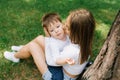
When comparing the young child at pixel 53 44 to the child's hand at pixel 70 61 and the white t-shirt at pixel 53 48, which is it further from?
the child's hand at pixel 70 61

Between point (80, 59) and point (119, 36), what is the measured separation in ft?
2.24

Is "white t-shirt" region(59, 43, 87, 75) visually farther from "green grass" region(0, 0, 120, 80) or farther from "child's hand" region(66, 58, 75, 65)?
"green grass" region(0, 0, 120, 80)

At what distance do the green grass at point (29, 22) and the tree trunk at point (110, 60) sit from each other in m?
1.13

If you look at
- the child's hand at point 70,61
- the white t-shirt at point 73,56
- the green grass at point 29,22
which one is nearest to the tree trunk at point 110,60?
the white t-shirt at point 73,56

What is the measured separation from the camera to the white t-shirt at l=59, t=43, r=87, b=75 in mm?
3791

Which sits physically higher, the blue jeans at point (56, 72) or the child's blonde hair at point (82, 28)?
the child's blonde hair at point (82, 28)

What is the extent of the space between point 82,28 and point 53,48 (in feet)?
1.70

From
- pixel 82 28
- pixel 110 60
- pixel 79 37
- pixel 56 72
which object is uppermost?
pixel 82 28

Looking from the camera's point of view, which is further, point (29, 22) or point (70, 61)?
point (29, 22)

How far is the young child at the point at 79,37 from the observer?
3.71 meters

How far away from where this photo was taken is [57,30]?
4.13m

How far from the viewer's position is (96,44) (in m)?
5.47

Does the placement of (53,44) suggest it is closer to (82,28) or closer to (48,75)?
(48,75)

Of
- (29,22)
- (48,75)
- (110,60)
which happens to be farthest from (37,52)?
(29,22)
